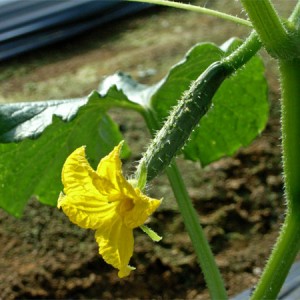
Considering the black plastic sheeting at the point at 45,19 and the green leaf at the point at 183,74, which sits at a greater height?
the green leaf at the point at 183,74

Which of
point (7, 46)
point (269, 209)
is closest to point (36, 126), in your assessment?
point (269, 209)

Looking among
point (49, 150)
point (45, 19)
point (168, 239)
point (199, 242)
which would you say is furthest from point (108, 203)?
point (45, 19)

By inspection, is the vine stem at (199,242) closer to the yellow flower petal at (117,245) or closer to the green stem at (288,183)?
the green stem at (288,183)

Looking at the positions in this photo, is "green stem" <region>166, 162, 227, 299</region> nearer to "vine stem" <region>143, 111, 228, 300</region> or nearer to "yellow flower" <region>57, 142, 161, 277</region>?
"vine stem" <region>143, 111, 228, 300</region>

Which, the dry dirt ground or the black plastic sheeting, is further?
the black plastic sheeting

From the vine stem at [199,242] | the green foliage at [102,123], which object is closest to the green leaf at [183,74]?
the green foliage at [102,123]

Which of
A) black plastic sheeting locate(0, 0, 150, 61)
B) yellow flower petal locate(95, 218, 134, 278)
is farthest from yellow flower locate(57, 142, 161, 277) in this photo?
black plastic sheeting locate(0, 0, 150, 61)
